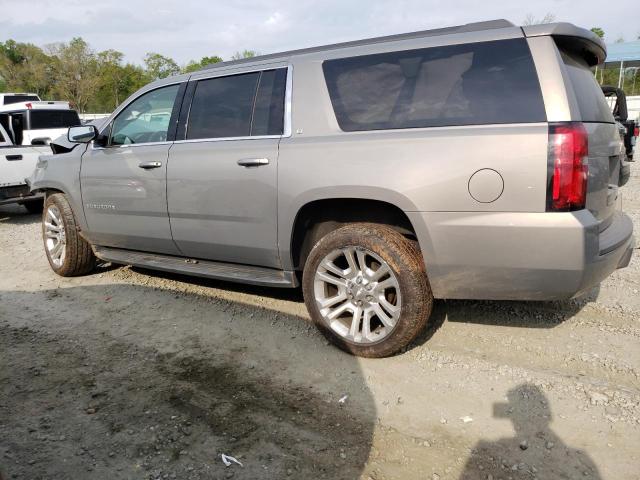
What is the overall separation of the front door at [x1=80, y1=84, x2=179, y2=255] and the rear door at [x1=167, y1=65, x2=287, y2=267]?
18cm

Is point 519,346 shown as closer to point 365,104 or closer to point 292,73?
point 365,104

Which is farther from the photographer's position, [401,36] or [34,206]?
[34,206]

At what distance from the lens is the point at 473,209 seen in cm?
288

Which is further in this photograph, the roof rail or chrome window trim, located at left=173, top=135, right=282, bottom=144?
chrome window trim, located at left=173, top=135, right=282, bottom=144

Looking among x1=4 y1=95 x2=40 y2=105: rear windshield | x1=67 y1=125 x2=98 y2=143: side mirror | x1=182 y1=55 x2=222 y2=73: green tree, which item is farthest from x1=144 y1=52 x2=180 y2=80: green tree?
x1=67 y1=125 x2=98 y2=143: side mirror

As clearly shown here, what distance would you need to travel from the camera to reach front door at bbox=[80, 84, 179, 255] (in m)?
4.28

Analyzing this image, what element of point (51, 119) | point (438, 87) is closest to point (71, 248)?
point (438, 87)

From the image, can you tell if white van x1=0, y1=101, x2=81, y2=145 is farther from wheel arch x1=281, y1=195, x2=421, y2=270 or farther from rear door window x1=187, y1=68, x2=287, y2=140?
wheel arch x1=281, y1=195, x2=421, y2=270

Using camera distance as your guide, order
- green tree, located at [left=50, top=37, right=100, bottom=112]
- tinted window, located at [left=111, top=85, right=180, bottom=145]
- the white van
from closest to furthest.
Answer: tinted window, located at [left=111, top=85, right=180, bottom=145] → the white van → green tree, located at [left=50, top=37, right=100, bottom=112]

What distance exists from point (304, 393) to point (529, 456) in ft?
4.10

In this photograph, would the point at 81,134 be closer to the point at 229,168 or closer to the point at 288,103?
the point at 229,168

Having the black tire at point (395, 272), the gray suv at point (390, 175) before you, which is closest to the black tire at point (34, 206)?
the gray suv at point (390, 175)

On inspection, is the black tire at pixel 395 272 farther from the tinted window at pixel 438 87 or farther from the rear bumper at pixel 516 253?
the tinted window at pixel 438 87

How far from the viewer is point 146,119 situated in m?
4.61
